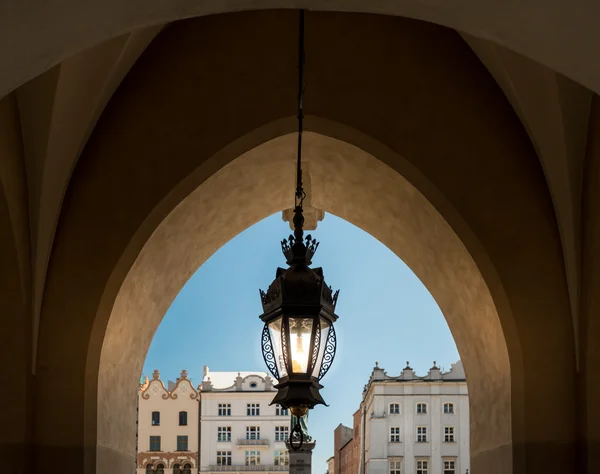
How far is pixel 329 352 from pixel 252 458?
47.3 meters

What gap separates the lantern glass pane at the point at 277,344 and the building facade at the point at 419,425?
4422 cm

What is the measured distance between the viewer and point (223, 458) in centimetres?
5150

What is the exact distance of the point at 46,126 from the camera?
7.34m

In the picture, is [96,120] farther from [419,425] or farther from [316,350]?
[419,425]

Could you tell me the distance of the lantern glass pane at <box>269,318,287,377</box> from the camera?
5.67 metres

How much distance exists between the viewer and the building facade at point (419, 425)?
48875 mm

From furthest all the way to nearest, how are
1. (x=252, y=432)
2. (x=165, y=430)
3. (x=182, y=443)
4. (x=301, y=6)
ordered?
(x=252, y=432)
(x=182, y=443)
(x=165, y=430)
(x=301, y=6)

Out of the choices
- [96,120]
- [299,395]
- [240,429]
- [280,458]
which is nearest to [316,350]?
[299,395]

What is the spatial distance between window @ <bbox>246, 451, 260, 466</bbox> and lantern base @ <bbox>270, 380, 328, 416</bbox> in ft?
155

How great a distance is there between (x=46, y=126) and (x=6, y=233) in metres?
0.86

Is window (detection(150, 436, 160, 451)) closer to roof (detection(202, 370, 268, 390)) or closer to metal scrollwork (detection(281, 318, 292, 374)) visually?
roof (detection(202, 370, 268, 390))

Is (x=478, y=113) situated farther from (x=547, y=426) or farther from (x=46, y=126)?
(x=46, y=126)

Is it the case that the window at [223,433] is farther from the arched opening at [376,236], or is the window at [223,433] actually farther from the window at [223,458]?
the arched opening at [376,236]

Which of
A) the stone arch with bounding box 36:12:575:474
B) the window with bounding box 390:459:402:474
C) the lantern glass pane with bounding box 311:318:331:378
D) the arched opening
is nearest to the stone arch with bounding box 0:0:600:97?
the lantern glass pane with bounding box 311:318:331:378
